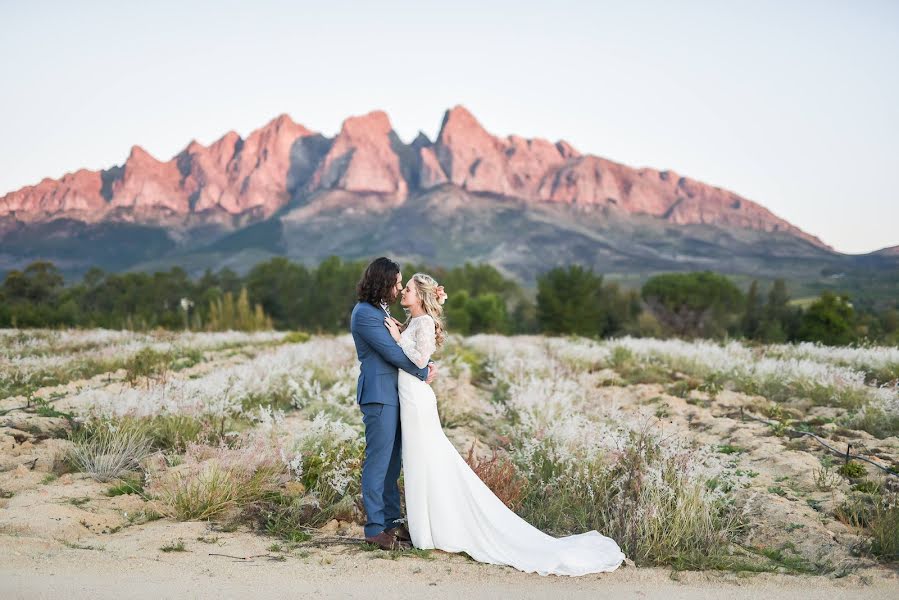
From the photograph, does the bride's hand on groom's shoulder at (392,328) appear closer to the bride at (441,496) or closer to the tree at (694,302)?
the bride at (441,496)

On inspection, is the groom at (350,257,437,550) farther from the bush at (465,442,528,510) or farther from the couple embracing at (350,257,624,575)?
the bush at (465,442,528,510)

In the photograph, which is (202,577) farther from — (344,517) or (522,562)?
(522,562)

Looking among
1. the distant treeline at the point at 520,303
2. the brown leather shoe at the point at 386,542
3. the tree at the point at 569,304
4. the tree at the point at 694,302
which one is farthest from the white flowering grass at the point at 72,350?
the tree at the point at 694,302

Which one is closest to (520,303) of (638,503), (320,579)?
(638,503)

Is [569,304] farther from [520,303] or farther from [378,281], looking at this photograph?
[378,281]

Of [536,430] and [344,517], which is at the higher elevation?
[536,430]

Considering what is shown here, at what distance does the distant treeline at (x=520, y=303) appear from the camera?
44.2 metres

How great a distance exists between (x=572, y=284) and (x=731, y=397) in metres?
47.8

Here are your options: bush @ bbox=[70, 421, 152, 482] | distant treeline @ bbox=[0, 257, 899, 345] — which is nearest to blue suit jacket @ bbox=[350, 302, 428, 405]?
bush @ bbox=[70, 421, 152, 482]

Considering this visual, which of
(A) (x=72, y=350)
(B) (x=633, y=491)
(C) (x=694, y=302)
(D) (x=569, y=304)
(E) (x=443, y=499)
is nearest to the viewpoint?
(E) (x=443, y=499)

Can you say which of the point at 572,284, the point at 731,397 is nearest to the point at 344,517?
the point at 731,397

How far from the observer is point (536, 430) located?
7328mm

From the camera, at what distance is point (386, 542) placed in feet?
17.0

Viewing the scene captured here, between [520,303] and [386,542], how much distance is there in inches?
2712
